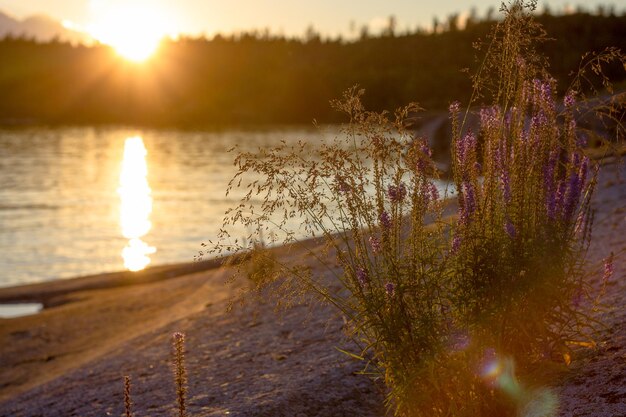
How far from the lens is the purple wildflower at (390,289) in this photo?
4.84 metres

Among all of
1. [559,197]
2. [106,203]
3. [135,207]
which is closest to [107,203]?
[106,203]

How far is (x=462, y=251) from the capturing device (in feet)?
16.6

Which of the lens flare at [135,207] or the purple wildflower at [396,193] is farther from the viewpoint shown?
the lens flare at [135,207]

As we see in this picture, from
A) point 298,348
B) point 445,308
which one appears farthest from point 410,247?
point 298,348

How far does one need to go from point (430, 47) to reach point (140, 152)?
83542 millimetres

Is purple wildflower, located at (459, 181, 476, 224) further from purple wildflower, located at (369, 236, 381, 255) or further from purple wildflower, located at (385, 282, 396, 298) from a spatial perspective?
purple wildflower, located at (385, 282, 396, 298)

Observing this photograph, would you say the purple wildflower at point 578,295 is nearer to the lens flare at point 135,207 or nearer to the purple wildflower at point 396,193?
the purple wildflower at point 396,193

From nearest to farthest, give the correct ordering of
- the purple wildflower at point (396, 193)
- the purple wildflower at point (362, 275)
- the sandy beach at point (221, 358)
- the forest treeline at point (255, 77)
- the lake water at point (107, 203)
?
the purple wildflower at point (362, 275), the purple wildflower at point (396, 193), the sandy beach at point (221, 358), the lake water at point (107, 203), the forest treeline at point (255, 77)

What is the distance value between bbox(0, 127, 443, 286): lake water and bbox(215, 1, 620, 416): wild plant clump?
45 centimetres

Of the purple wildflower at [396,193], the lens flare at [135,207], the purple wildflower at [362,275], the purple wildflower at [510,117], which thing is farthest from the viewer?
the lens flare at [135,207]

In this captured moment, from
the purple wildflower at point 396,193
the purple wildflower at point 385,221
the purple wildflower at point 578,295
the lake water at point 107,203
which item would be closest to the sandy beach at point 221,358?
the purple wildflower at point 578,295

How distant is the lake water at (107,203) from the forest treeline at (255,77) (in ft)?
132

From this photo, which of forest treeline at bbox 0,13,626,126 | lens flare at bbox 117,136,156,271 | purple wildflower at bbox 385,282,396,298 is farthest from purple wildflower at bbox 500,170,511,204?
forest treeline at bbox 0,13,626,126

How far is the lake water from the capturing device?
73.0 ft
